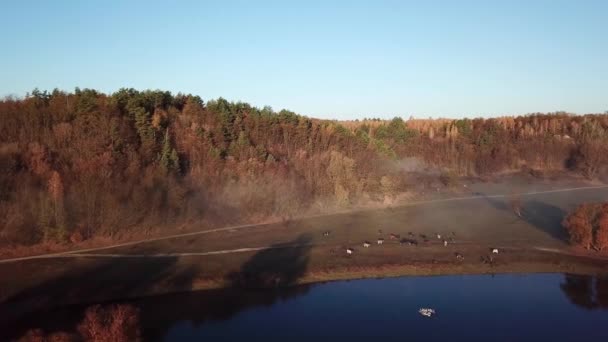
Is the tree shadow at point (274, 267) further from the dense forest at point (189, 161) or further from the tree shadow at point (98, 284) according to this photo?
the dense forest at point (189, 161)

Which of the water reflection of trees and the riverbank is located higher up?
the riverbank

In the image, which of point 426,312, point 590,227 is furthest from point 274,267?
point 590,227

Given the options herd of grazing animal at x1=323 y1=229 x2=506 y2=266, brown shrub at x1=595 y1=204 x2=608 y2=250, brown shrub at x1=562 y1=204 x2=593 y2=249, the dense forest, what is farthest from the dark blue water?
the dense forest

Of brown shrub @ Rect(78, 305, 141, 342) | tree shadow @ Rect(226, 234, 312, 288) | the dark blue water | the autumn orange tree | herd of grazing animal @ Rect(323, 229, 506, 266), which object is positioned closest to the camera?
brown shrub @ Rect(78, 305, 141, 342)

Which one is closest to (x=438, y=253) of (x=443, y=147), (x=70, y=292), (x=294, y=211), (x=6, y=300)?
(x=294, y=211)

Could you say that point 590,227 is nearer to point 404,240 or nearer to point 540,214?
point 404,240

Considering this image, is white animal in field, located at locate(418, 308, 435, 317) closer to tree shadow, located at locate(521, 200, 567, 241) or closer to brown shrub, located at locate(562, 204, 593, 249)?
brown shrub, located at locate(562, 204, 593, 249)
